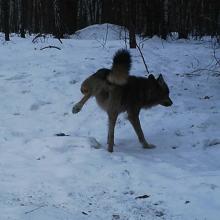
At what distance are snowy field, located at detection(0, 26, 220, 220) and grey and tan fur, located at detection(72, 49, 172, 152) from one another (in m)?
0.43

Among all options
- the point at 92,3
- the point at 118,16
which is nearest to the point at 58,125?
the point at 118,16

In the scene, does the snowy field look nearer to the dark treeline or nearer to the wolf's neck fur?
the wolf's neck fur

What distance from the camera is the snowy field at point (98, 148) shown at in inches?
222

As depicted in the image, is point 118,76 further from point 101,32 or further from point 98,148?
point 101,32

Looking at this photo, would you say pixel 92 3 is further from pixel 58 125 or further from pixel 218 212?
pixel 218 212

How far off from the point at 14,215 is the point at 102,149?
8.58 feet

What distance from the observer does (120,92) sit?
26.1 ft

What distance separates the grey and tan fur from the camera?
7672 millimetres

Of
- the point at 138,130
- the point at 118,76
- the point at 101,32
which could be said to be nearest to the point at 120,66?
the point at 118,76

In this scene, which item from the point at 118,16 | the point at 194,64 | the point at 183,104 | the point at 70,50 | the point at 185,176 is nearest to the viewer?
the point at 185,176

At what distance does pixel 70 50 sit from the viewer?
14.2 metres

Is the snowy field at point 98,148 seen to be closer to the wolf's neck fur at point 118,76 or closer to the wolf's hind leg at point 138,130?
the wolf's hind leg at point 138,130

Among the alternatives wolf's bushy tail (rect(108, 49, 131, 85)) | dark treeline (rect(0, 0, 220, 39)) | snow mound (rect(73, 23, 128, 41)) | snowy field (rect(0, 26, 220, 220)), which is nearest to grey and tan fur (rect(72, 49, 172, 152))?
wolf's bushy tail (rect(108, 49, 131, 85))

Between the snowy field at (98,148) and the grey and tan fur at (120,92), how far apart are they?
433 millimetres
